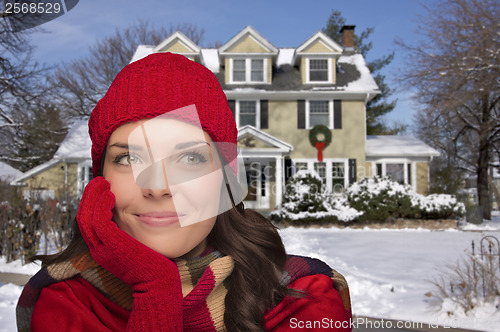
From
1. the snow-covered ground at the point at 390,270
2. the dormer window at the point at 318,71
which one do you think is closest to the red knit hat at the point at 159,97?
the snow-covered ground at the point at 390,270

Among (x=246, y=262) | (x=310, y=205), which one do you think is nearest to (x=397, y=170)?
(x=310, y=205)

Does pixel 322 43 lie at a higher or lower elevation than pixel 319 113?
higher

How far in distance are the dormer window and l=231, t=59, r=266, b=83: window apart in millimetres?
2084

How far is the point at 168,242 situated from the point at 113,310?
29 centimetres

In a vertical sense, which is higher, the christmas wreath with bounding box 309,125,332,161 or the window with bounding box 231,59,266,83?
the window with bounding box 231,59,266,83

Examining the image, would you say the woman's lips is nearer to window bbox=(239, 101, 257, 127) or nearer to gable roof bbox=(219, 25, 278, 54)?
window bbox=(239, 101, 257, 127)

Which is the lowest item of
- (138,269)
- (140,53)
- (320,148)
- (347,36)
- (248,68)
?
(138,269)

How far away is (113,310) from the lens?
3.39 feet

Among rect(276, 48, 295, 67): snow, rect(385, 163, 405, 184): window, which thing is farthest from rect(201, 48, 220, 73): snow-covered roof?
rect(385, 163, 405, 184): window

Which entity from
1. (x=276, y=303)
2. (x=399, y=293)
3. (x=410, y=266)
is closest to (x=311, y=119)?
(x=410, y=266)

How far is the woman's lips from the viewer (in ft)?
2.95

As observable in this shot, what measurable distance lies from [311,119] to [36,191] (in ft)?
37.8

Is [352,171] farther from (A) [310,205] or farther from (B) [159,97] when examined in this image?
(B) [159,97]

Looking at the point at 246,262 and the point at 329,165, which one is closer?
the point at 246,262
